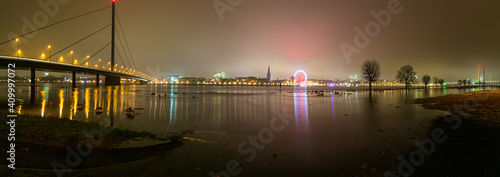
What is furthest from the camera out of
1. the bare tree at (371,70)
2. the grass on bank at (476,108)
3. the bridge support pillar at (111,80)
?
the bridge support pillar at (111,80)

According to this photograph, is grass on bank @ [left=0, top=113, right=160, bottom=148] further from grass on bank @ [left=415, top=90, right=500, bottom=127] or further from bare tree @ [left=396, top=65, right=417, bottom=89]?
bare tree @ [left=396, top=65, right=417, bottom=89]

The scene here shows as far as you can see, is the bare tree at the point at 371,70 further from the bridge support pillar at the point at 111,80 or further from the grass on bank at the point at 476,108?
the bridge support pillar at the point at 111,80

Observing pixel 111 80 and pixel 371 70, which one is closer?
pixel 371 70

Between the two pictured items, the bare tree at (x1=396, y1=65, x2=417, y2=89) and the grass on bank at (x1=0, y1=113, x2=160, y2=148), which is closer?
the grass on bank at (x1=0, y1=113, x2=160, y2=148)

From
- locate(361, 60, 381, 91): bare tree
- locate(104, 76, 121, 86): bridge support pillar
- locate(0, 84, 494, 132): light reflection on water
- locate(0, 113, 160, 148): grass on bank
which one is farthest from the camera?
locate(104, 76, 121, 86): bridge support pillar

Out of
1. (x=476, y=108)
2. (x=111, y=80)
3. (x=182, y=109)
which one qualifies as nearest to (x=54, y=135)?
(x=182, y=109)

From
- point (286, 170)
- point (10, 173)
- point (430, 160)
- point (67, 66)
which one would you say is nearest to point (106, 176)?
point (10, 173)

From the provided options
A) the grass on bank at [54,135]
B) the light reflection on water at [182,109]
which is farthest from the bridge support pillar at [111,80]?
the grass on bank at [54,135]

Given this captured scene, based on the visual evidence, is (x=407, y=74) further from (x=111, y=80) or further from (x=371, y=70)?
(x=111, y=80)

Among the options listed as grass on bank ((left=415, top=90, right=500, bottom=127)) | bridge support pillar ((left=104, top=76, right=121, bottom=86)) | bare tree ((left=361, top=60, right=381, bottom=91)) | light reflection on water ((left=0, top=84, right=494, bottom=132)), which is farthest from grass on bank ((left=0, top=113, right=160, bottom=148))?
bridge support pillar ((left=104, top=76, right=121, bottom=86))

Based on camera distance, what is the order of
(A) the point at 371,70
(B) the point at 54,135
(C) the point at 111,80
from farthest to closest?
(C) the point at 111,80, (A) the point at 371,70, (B) the point at 54,135

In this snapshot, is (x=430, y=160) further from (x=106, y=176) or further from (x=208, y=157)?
(x=106, y=176)

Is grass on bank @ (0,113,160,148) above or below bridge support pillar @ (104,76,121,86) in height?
below

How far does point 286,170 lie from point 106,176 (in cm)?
439
